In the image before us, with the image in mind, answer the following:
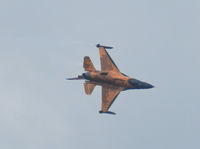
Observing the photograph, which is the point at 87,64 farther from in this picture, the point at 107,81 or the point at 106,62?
the point at 107,81

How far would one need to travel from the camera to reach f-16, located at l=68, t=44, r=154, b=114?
114438 mm

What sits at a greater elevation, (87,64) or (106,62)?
(106,62)

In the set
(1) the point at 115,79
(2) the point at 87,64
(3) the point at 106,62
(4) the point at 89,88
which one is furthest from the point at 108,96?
(2) the point at 87,64

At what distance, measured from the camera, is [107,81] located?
117 metres

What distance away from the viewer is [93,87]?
119375 mm

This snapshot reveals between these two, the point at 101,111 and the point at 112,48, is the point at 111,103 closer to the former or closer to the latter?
the point at 101,111

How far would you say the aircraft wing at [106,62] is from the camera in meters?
120

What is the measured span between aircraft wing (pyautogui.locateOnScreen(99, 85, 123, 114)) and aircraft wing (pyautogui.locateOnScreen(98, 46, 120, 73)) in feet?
15.3

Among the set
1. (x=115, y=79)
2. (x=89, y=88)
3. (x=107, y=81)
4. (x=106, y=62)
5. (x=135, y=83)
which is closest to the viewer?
(x=135, y=83)

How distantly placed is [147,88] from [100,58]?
1494cm

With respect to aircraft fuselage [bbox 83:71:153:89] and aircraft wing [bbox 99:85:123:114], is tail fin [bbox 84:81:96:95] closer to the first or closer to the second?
aircraft fuselage [bbox 83:71:153:89]

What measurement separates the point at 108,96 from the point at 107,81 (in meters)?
3.33

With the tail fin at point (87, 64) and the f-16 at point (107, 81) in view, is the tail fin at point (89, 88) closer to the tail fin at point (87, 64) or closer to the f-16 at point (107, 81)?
the f-16 at point (107, 81)

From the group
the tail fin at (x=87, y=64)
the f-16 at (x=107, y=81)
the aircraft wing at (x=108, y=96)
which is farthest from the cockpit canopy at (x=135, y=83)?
the tail fin at (x=87, y=64)
